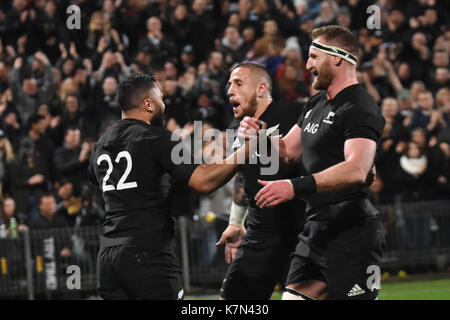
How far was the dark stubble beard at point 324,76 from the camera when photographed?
5742 mm

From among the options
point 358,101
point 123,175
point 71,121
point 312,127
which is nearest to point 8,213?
point 71,121

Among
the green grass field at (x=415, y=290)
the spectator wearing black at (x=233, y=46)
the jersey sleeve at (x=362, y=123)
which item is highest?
the spectator wearing black at (x=233, y=46)

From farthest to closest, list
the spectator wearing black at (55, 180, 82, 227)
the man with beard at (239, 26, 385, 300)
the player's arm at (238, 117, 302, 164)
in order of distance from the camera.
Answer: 1. the spectator wearing black at (55, 180, 82, 227)
2. the player's arm at (238, 117, 302, 164)
3. the man with beard at (239, 26, 385, 300)

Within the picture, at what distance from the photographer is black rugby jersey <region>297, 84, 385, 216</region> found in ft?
17.6

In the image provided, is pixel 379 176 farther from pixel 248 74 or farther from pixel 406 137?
pixel 248 74

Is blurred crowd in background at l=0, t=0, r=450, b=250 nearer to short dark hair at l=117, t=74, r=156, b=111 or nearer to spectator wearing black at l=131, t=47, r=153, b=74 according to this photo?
spectator wearing black at l=131, t=47, r=153, b=74

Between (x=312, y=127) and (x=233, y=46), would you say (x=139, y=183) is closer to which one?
(x=312, y=127)

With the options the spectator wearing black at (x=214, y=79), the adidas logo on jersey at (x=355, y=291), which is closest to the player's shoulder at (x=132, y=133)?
the adidas logo on jersey at (x=355, y=291)

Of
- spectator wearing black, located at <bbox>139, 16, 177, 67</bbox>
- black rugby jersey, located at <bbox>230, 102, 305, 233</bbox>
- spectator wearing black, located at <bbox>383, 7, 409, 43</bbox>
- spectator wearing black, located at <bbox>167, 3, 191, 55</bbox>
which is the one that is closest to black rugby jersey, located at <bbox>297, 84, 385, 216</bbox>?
black rugby jersey, located at <bbox>230, 102, 305, 233</bbox>

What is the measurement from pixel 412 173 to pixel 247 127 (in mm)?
8365

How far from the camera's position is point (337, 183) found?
5191 millimetres

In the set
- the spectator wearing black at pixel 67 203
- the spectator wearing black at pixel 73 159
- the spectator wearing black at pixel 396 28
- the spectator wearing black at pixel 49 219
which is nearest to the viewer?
the spectator wearing black at pixel 49 219

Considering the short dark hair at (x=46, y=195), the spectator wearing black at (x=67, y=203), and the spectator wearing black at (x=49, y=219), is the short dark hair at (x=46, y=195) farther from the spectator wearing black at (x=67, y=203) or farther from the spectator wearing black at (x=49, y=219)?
the spectator wearing black at (x=67, y=203)

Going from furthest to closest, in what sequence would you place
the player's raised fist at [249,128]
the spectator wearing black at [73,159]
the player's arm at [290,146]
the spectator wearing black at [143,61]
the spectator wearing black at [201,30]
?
the spectator wearing black at [201,30] → the spectator wearing black at [143,61] → the spectator wearing black at [73,159] → the player's arm at [290,146] → the player's raised fist at [249,128]
